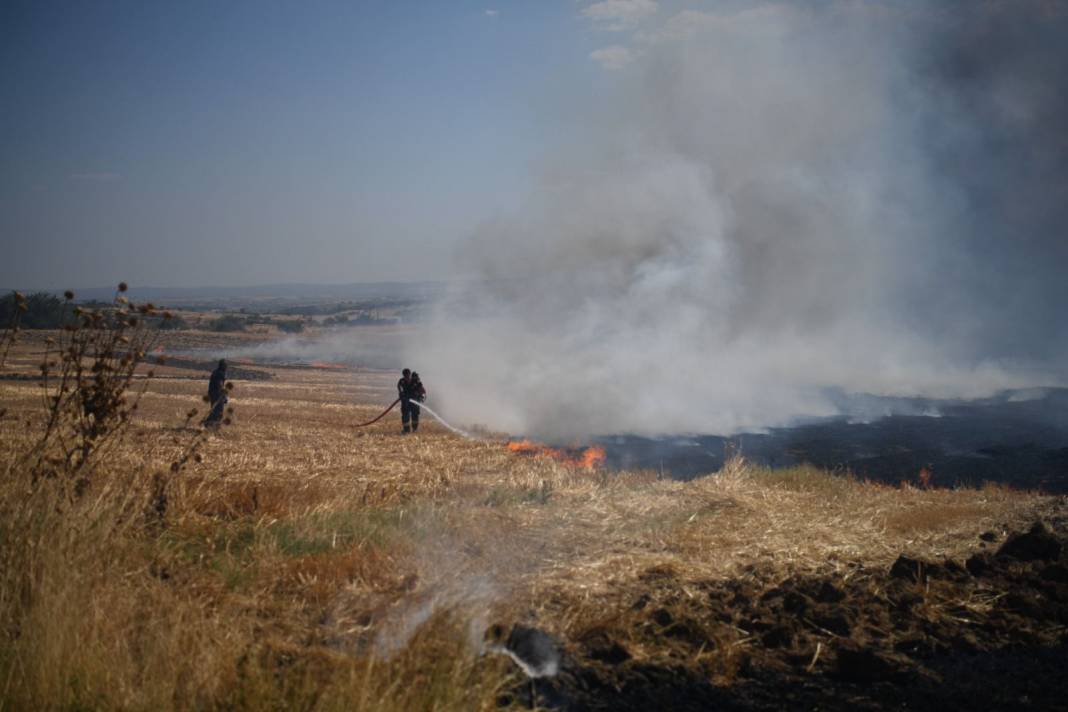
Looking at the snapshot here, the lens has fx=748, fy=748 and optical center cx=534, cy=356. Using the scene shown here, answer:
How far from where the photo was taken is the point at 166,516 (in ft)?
21.9

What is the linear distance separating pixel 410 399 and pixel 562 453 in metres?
Result: 4.61

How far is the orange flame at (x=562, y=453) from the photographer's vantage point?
15594 millimetres

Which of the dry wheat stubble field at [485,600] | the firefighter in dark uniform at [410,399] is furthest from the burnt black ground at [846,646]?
the firefighter in dark uniform at [410,399]

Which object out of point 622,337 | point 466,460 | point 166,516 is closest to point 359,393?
point 622,337

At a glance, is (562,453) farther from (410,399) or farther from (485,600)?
(485,600)

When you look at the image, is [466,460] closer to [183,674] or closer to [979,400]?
[183,674]

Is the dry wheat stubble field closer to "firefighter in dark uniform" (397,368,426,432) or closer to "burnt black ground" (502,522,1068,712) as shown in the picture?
"burnt black ground" (502,522,1068,712)

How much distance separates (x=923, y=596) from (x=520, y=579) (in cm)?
324

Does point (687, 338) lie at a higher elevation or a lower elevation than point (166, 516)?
higher

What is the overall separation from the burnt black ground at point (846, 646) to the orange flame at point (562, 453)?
900cm

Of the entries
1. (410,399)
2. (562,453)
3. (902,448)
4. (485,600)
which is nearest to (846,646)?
(485,600)

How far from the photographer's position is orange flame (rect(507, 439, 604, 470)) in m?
15.6

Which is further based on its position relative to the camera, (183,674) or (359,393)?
(359,393)

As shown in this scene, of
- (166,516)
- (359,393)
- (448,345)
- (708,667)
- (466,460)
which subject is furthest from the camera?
(448,345)
